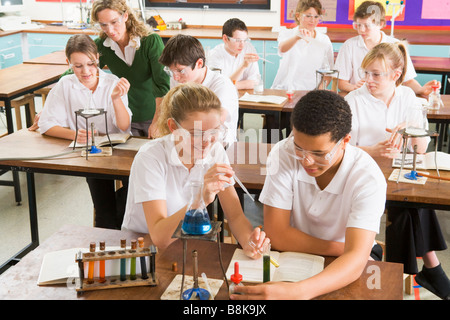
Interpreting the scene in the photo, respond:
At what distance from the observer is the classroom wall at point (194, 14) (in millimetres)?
6543

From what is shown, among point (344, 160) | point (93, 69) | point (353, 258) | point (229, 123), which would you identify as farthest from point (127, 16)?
point (353, 258)

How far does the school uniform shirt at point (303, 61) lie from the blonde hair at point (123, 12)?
1487 mm

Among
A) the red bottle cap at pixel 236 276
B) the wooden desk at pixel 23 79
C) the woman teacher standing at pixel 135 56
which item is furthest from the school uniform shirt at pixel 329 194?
the wooden desk at pixel 23 79

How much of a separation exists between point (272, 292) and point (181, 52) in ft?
5.29

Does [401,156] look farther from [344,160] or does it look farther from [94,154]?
[94,154]

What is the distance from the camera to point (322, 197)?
185cm

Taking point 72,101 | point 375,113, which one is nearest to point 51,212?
point 72,101

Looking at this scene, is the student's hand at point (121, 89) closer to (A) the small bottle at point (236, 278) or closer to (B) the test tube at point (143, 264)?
(B) the test tube at point (143, 264)

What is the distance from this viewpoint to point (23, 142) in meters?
2.90

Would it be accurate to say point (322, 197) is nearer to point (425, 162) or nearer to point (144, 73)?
point (425, 162)

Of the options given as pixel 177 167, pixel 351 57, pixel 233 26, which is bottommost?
pixel 177 167

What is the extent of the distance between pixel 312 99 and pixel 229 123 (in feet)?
4.38
